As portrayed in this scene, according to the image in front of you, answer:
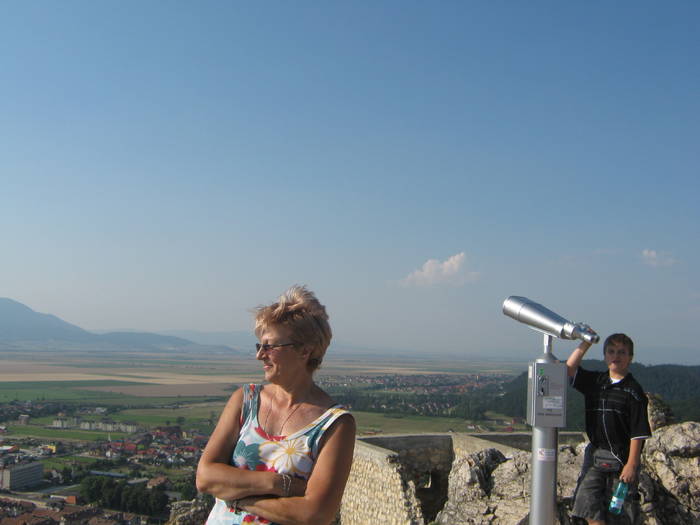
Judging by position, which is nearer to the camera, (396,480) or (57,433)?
(396,480)

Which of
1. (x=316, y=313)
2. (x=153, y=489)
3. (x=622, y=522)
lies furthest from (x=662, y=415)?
(x=153, y=489)

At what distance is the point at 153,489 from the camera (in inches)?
819

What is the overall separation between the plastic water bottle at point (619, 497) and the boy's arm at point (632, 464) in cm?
5

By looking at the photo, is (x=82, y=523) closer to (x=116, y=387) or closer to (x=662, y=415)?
(x=662, y=415)

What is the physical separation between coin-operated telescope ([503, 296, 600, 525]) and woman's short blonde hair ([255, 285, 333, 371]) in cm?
243

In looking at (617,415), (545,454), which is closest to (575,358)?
(617,415)

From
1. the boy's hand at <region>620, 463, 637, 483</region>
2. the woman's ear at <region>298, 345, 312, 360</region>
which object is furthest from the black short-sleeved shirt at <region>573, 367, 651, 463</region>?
the woman's ear at <region>298, 345, 312, 360</region>

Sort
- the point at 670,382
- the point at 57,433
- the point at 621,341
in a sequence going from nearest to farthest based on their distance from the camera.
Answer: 1. the point at 621,341
2. the point at 670,382
3. the point at 57,433

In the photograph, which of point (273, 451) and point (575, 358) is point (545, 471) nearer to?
point (575, 358)

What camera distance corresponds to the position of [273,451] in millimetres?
2734

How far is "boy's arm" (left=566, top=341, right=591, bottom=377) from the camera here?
511cm

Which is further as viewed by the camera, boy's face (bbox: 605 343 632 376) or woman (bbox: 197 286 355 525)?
boy's face (bbox: 605 343 632 376)

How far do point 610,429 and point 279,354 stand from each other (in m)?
3.36

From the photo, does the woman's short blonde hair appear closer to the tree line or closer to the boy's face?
the boy's face
